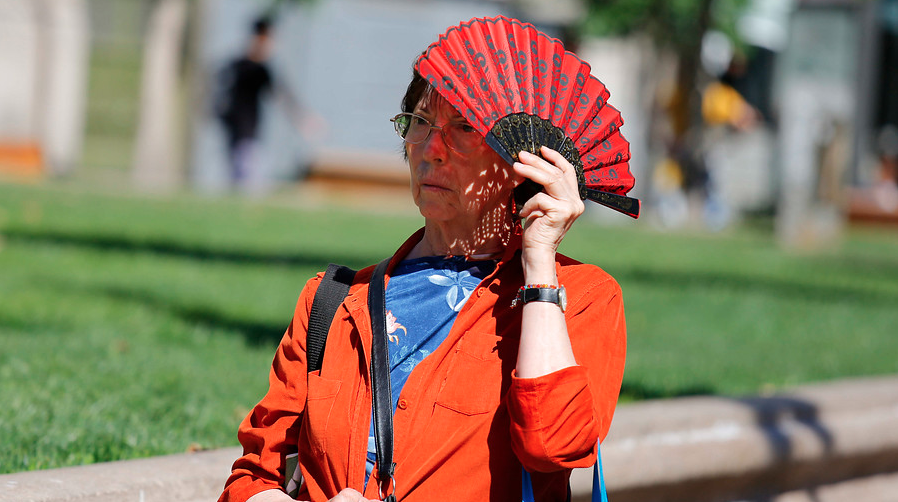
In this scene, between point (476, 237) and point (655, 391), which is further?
point (655, 391)

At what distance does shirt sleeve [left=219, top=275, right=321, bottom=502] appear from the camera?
253cm

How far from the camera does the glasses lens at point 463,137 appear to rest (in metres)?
2.49

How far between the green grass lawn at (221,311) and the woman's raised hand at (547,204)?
2035mm

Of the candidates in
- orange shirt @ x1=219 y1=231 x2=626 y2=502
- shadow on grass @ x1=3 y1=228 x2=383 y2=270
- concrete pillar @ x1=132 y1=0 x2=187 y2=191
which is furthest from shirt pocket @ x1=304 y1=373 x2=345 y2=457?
concrete pillar @ x1=132 y1=0 x2=187 y2=191

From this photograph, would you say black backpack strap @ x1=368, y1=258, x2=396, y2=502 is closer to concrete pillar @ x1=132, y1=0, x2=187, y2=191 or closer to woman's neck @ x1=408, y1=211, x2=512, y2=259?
woman's neck @ x1=408, y1=211, x2=512, y2=259

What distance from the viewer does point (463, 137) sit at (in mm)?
2498

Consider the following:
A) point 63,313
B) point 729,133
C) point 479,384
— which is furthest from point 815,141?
point 479,384


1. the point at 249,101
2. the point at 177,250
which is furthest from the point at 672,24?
the point at 177,250

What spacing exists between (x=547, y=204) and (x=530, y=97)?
234mm

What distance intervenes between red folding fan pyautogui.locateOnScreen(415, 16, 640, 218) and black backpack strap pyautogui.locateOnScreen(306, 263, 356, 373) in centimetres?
47

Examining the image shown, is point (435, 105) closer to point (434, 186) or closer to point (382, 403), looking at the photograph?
point (434, 186)

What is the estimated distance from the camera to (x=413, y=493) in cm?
235

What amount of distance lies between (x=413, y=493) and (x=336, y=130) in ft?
56.9

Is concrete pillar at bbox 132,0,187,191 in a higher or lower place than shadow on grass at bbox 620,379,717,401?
higher
